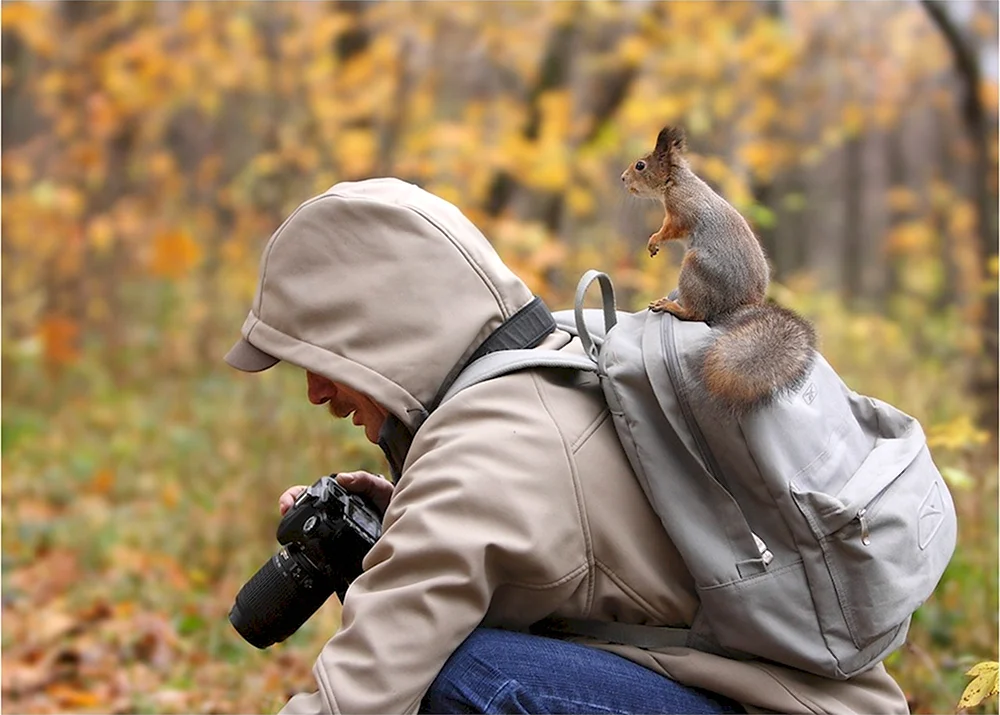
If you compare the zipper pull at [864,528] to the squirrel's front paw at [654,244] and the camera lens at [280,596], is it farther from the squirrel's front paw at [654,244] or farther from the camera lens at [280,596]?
the camera lens at [280,596]

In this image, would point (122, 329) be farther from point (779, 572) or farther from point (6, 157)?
point (779, 572)

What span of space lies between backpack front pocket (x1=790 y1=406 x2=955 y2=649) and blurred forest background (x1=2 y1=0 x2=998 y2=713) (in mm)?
1119

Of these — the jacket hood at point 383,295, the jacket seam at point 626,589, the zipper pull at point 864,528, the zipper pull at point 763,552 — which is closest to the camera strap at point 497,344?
the jacket hood at point 383,295

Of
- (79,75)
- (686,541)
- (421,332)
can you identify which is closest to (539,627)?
(686,541)

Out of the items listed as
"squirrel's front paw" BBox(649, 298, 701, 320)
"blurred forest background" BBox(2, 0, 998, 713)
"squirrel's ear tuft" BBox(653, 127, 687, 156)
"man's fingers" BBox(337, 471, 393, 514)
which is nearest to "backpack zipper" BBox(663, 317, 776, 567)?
"squirrel's front paw" BBox(649, 298, 701, 320)

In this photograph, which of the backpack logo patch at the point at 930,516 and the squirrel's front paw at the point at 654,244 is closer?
the backpack logo patch at the point at 930,516

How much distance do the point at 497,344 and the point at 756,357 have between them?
0.46 metres

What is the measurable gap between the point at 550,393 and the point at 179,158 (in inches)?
320

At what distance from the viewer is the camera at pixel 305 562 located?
232 centimetres

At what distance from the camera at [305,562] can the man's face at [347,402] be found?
17cm

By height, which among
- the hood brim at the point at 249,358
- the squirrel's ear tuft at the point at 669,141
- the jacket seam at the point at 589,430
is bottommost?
the jacket seam at the point at 589,430

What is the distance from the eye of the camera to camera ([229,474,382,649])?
2.32 meters

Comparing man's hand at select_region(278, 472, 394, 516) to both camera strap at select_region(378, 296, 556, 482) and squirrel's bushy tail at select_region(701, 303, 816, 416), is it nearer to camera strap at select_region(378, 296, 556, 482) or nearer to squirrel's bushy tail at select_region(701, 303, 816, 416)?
camera strap at select_region(378, 296, 556, 482)

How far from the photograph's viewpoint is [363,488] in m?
2.51
